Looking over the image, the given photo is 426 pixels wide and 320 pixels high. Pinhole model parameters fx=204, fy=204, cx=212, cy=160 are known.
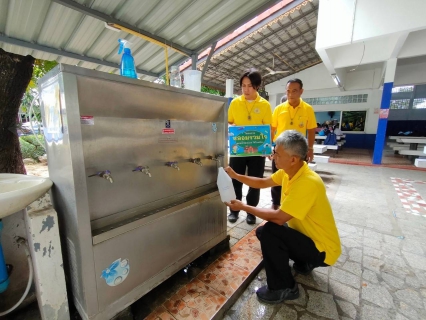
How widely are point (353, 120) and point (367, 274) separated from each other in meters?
12.4

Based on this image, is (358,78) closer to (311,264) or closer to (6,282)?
(311,264)

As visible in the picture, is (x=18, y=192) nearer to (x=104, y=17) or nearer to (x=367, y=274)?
(x=104, y=17)

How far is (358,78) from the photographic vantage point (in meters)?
10.4

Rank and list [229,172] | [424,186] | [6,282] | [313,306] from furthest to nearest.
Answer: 1. [424,186]
2. [229,172]
3. [313,306]
4. [6,282]

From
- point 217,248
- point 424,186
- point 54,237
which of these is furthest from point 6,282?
point 424,186

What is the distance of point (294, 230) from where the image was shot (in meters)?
1.36

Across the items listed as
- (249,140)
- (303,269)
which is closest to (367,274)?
→ (303,269)

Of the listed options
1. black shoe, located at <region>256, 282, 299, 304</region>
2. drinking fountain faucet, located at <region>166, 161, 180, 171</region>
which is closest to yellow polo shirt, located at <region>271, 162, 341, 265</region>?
black shoe, located at <region>256, 282, 299, 304</region>

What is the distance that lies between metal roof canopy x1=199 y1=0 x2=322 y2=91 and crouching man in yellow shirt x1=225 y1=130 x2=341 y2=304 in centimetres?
572

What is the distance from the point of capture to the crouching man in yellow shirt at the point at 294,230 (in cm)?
125

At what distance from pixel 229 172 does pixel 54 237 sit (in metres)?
1.21

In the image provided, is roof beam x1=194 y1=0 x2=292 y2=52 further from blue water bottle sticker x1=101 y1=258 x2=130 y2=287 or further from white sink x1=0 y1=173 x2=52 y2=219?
blue water bottle sticker x1=101 y1=258 x2=130 y2=287

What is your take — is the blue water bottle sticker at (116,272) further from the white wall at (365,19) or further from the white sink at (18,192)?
the white wall at (365,19)

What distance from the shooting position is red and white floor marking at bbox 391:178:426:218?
115 inches
